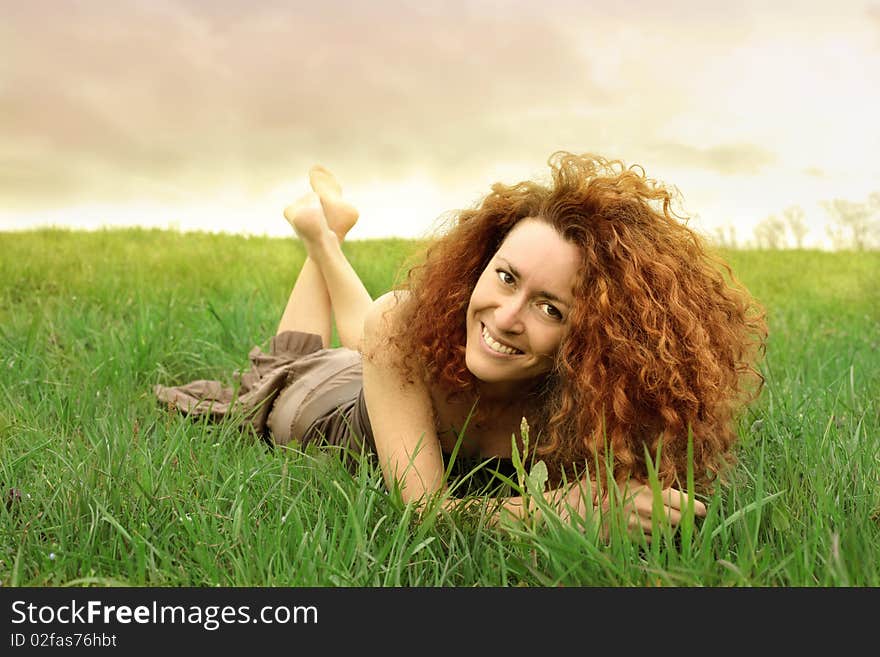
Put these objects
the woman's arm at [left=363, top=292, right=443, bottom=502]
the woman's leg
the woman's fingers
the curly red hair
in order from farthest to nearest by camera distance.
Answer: the woman's leg, the woman's arm at [left=363, top=292, right=443, bottom=502], the curly red hair, the woman's fingers

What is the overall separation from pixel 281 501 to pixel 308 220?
2.27m

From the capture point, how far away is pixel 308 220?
4.29 metres

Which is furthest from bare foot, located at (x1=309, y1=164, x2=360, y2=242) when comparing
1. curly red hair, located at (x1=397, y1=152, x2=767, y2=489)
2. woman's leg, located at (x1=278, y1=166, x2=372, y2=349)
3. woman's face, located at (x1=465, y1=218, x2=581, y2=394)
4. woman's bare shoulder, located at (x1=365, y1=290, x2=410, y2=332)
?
woman's face, located at (x1=465, y1=218, x2=581, y2=394)

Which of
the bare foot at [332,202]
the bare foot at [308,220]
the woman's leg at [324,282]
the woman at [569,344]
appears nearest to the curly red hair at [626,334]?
the woman at [569,344]


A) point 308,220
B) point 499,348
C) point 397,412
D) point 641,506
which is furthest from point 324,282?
point 641,506

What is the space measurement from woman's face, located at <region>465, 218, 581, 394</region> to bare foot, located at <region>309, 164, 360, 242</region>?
6.78 ft

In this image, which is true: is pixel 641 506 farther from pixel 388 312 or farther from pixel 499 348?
pixel 388 312

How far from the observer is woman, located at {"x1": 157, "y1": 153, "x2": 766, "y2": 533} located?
239cm

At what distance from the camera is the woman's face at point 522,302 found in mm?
2402

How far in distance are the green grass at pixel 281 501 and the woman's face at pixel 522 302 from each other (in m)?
0.47

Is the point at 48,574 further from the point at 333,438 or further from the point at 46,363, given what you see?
the point at 46,363

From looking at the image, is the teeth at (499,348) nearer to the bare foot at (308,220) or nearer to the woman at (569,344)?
the woman at (569,344)

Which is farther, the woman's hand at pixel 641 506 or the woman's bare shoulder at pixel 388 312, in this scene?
the woman's bare shoulder at pixel 388 312

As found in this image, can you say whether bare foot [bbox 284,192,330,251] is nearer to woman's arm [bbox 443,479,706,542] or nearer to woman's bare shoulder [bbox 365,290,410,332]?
woman's bare shoulder [bbox 365,290,410,332]
